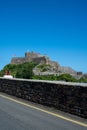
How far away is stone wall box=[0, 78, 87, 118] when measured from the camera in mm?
12297

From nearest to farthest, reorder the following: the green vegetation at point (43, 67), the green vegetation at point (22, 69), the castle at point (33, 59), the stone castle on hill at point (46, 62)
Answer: the green vegetation at point (22, 69)
the green vegetation at point (43, 67)
the stone castle on hill at point (46, 62)
the castle at point (33, 59)

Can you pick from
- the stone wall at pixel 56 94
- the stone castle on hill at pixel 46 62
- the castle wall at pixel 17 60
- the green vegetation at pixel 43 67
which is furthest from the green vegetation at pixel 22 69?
the stone wall at pixel 56 94

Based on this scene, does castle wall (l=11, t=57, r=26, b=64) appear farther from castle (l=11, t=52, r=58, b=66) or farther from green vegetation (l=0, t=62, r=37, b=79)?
green vegetation (l=0, t=62, r=37, b=79)

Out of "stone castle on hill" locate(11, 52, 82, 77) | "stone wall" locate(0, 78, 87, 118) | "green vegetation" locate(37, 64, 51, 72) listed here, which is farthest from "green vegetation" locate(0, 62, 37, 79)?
"stone wall" locate(0, 78, 87, 118)

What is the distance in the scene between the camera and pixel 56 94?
46.1ft

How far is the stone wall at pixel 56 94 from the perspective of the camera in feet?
40.3

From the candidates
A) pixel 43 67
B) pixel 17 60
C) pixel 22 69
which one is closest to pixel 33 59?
pixel 17 60

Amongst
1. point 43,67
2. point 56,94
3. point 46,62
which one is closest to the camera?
point 56,94

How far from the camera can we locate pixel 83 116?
1193 cm

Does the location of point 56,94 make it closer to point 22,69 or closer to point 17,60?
point 22,69

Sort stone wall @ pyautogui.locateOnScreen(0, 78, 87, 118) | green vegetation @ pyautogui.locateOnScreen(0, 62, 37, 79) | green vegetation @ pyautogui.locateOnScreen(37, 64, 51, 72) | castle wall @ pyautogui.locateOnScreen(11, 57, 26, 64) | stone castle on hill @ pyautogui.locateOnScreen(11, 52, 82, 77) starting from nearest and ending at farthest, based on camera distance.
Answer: stone wall @ pyautogui.locateOnScreen(0, 78, 87, 118)
green vegetation @ pyautogui.locateOnScreen(0, 62, 37, 79)
green vegetation @ pyautogui.locateOnScreen(37, 64, 51, 72)
stone castle on hill @ pyautogui.locateOnScreen(11, 52, 82, 77)
castle wall @ pyautogui.locateOnScreen(11, 57, 26, 64)

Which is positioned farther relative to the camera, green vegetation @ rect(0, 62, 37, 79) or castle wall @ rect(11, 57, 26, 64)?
castle wall @ rect(11, 57, 26, 64)

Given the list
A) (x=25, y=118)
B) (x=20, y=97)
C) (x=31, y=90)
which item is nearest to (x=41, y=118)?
(x=25, y=118)

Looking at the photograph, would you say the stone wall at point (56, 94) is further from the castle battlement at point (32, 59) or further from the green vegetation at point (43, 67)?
the castle battlement at point (32, 59)
